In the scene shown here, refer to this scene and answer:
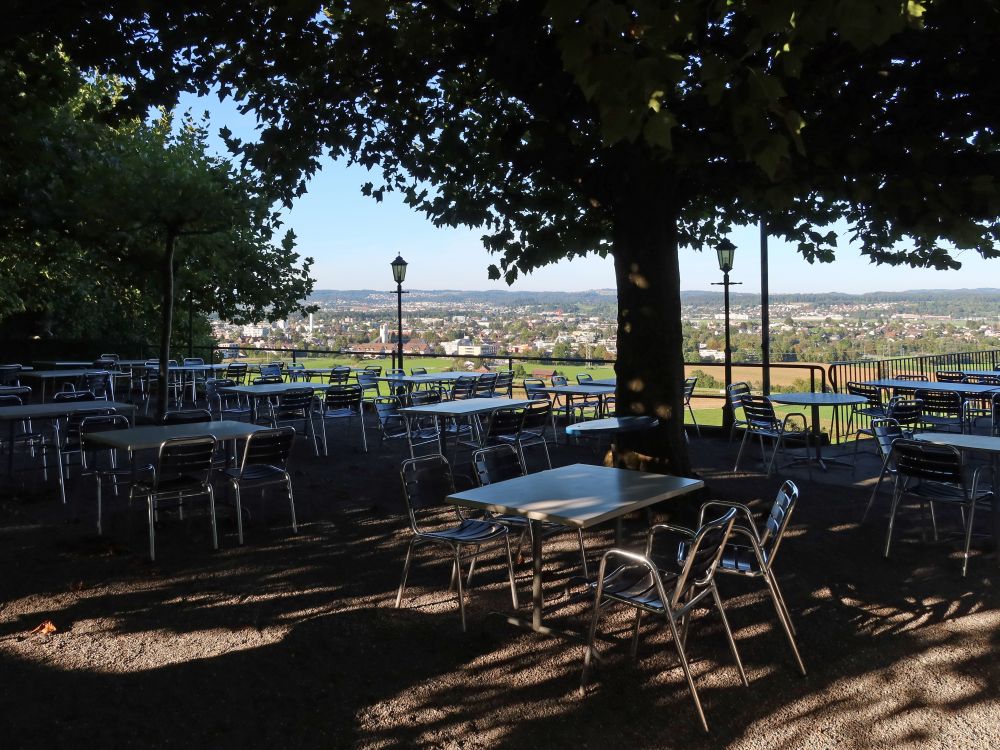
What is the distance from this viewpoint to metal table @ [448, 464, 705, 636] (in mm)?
3609

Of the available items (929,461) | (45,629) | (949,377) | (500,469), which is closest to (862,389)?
(949,377)

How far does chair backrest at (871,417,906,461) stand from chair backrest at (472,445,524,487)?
316 centimetres

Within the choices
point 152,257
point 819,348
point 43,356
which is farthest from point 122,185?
point 43,356

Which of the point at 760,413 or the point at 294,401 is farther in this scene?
the point at 294,401

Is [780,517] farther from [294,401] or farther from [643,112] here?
[294,401]

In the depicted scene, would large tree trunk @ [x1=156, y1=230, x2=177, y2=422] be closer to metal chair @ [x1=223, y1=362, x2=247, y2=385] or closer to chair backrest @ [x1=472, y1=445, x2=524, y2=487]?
metal chair @ [x1=223, y1=362, x2=247, y2=385]

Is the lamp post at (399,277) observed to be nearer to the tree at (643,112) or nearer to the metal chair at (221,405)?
the metal chair at (221,405)

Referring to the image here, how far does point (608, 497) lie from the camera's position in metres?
3.91

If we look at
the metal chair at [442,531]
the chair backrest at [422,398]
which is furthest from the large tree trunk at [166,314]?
the metal chair at [442,531]

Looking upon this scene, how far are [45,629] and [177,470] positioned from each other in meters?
1.60

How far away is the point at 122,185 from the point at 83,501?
4.04m

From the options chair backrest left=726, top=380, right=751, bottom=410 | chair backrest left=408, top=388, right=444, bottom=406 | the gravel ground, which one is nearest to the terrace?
the gravel ground

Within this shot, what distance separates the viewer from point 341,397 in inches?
396

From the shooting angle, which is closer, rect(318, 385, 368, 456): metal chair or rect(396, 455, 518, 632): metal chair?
rect(396, 455, 518, 632): metal chair
